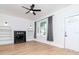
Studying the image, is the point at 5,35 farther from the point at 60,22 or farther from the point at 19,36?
the point at 60,22

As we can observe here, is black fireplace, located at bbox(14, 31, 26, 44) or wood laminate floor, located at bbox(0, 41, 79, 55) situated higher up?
black fireplace, located at bbox(14, 31, 26, 44)

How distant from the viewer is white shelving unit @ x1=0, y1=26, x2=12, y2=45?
6.05m

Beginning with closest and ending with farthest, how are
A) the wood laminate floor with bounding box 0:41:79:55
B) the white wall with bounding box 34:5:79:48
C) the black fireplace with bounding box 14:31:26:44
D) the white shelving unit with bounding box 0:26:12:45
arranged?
the wood laminate floor with bounding box 0:41:79:55 < the white wall with bounding box 34:5:79:48 < the white shelving unit with bounding box 0:26:12:45 < the black fireplace with bounding box 14:31:26:44

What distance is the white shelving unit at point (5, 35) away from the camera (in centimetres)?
605

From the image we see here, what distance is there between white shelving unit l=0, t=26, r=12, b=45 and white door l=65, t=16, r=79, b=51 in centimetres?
429

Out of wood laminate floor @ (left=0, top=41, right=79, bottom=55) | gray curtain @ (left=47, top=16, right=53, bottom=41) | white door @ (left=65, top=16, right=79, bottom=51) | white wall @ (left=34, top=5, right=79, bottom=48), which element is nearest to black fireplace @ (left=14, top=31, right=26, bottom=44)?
wood laminate floor @ (left=0, top=41, right=79, bottom=55)

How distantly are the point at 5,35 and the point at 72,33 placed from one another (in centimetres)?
471

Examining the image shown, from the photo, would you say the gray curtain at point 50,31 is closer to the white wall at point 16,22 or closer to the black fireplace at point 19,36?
the white wall at point 16,22

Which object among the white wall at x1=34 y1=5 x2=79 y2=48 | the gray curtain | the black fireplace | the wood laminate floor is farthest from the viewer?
the black fireplace

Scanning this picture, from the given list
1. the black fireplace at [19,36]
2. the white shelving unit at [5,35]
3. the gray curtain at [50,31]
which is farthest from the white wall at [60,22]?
the white shelving unit at [5,35]

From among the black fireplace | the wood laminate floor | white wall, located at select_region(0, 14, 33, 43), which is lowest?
the wood laminate floor

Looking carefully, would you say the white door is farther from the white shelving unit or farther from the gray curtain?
the white shelving unit
